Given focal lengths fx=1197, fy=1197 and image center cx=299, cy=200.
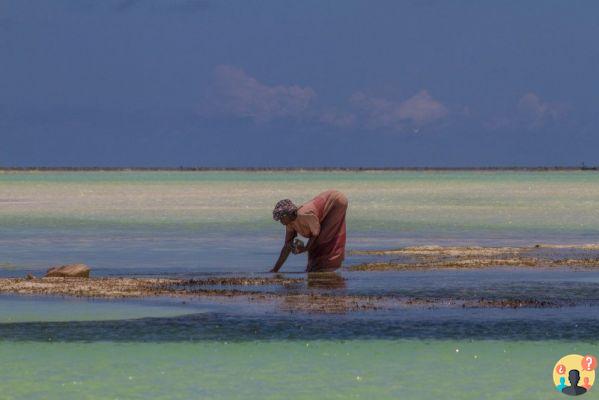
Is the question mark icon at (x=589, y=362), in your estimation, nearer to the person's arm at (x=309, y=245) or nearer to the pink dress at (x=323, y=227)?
the pink dress at (x=323, y=227)

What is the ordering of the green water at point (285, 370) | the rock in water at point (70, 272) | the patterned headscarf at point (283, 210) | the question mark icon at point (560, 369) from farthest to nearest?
the rock in water at point (70, 272)
the patterned headscarf at point (283, 210)
the question mark icon at point (560, 369)
the green water at point (285, 370)

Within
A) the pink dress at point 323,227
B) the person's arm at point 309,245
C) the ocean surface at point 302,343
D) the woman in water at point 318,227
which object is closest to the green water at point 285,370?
the ocean surface at point 302,343

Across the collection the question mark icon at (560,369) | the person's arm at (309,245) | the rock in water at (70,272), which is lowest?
the question mark icon at (560,369)

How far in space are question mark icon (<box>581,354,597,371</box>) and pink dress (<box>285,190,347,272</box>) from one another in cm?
762

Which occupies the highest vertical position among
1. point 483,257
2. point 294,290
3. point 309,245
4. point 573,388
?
point 309,245

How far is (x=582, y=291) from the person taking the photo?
18969mm

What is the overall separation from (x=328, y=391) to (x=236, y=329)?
3484mm

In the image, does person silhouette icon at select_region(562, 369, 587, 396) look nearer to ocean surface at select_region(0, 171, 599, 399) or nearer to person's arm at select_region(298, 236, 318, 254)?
ocean surface at select_region(0, 171, 599, 399)

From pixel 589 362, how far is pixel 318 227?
817 centimetres

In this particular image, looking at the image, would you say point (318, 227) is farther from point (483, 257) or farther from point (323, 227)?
point (483, 257)

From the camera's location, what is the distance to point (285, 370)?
13.0 metres

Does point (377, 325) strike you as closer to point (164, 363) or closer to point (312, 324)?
point (312, 324)

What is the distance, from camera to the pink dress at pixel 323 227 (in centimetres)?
2062

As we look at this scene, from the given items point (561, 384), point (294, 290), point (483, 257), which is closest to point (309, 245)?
point (294, 290)
